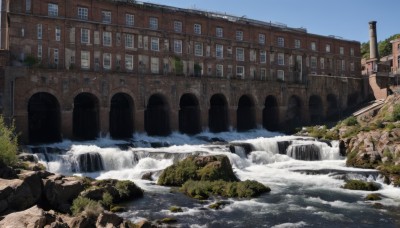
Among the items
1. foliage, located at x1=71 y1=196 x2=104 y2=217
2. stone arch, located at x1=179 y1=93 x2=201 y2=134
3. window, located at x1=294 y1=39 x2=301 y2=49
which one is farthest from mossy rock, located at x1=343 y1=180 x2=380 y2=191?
window, located at x1=294 y1=39 x2=301 y2=49

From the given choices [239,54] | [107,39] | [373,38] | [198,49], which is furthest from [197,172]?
[373,38]

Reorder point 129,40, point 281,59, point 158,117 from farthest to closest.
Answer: point 281,59 → point 158,117 → point 129,40

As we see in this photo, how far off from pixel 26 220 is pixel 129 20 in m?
39.0

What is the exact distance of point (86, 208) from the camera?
634 inches

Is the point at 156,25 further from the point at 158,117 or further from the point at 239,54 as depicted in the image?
the point at 239,54

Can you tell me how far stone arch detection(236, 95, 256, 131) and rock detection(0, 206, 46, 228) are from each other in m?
43.8

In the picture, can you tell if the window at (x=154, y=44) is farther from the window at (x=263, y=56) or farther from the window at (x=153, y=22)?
the window at (x=263, y=56)

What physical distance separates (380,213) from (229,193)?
8.01 meters

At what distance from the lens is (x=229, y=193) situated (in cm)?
2364

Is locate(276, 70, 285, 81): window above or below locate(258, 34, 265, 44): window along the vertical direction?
below

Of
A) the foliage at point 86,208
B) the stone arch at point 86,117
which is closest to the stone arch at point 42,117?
the stone arch at point 86,117

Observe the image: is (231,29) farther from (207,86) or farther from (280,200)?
(280,200)

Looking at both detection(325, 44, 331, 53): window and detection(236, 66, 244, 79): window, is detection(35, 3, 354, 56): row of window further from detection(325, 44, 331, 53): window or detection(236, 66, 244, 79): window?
detection(236, 66, 244, 79): window

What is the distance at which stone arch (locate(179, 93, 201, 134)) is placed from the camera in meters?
50.5
